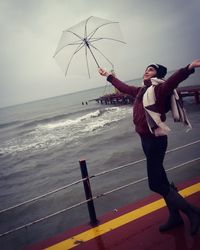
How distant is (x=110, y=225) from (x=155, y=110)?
174 centimetres

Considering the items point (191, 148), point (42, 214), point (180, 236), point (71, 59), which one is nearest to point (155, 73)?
point (71, 59)

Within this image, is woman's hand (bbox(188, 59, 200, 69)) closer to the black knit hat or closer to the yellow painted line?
the black knit hat

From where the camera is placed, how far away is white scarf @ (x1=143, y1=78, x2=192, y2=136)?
270 cm

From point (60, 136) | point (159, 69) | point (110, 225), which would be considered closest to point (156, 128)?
point (159, 69)

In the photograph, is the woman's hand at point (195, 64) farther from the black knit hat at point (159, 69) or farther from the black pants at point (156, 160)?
the black pants at point (156, 160)

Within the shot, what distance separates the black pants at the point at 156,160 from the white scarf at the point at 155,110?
15 centimetres

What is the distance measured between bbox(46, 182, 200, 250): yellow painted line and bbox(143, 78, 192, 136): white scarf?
4.78 ft

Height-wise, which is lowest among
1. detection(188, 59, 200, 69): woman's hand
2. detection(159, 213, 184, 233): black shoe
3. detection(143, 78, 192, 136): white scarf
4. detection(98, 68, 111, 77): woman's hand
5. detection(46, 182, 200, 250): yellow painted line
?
detection(46, 182, 200, 250): yellow painted line

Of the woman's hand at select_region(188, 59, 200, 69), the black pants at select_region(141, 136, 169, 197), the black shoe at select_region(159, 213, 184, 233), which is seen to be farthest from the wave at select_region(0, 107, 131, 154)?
the woman's hand at select_region(188, 59, 200, 69)

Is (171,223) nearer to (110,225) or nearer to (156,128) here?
(110,225)

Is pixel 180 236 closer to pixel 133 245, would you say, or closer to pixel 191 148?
pixel 133 245

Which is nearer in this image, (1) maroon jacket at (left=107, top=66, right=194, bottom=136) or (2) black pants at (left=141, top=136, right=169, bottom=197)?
(1) maroon jacket at (left=107, top=66, right=194, bottom=136)

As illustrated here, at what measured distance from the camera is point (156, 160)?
290 centimetres

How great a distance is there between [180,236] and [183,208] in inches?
12.5
